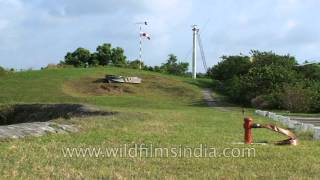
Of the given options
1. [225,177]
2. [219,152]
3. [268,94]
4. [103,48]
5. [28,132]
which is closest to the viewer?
[225,177]

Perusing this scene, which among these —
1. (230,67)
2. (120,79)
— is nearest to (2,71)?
(120,79)

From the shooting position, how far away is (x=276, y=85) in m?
44.6

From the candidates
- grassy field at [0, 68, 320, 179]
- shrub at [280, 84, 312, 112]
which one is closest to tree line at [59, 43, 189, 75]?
shrub at [280, 84, 312, 112]

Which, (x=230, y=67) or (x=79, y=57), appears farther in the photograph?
(x=79, y=57)

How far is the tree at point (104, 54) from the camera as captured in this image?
3371 inches

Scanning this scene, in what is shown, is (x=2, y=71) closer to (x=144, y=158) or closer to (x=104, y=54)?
(x=104, y=54)

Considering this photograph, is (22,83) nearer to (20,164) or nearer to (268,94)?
(268,94)

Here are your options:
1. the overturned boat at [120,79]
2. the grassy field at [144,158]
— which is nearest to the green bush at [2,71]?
the overturned boat at [120,79]

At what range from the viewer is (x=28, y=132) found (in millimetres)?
12820

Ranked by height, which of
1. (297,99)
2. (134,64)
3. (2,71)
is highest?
(134,64)

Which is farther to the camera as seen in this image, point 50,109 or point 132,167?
point 50,109

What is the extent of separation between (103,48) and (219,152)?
75.5 m

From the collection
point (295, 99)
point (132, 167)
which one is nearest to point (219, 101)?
point (295, 99)

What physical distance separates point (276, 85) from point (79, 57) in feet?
156
